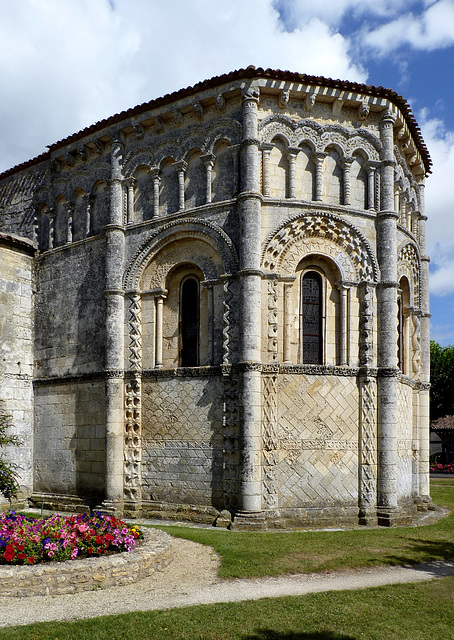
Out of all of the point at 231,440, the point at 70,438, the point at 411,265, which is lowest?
the point at 70,438

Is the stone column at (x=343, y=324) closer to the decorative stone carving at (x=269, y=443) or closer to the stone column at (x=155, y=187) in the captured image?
the decorative stone carving at (x=269, y=443)

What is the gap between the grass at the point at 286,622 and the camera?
24.4ft

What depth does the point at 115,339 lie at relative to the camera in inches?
656

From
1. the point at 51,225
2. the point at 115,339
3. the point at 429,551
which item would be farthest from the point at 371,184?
the point at 51,225

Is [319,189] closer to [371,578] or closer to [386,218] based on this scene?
[386,218]

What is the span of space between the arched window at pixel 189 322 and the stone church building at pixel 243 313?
49 mm

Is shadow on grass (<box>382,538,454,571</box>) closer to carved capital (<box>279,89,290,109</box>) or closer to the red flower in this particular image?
the red flower

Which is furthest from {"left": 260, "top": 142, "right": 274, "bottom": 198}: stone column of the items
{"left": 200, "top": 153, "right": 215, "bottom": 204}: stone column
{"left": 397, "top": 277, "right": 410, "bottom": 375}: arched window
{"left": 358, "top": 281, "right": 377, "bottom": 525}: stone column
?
{"left": 397, "top": 277, "right": 410, "bottom": 375}: arched window

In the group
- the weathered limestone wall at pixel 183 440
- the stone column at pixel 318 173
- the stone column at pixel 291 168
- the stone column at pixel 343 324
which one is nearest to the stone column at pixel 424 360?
the stone column at pixel 343 324

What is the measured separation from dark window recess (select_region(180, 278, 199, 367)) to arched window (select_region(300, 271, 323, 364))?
2.90m

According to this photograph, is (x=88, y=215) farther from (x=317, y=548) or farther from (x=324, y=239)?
(x=317, y=548)

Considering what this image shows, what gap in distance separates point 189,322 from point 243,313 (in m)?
2.32

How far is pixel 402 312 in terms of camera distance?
62.4ft

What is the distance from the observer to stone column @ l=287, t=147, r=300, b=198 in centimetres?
1559
